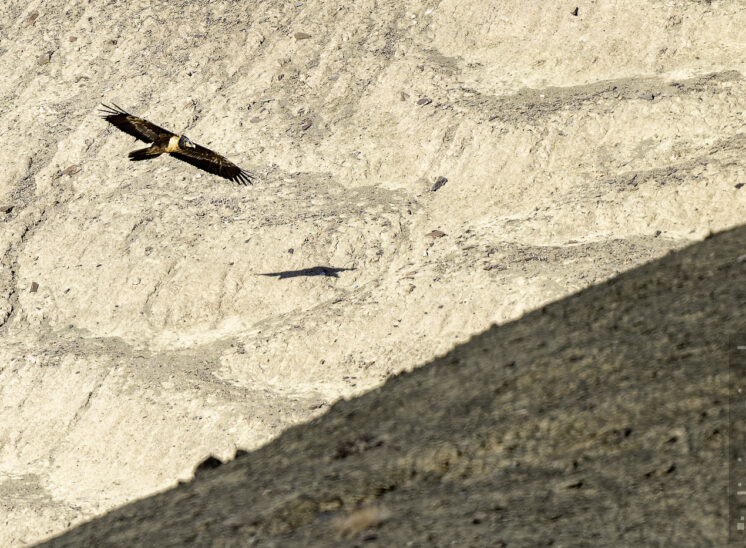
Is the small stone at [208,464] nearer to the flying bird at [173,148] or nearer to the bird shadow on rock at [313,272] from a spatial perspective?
the flying bird at [173,148]

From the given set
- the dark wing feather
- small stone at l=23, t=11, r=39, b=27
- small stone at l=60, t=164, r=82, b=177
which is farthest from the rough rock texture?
the dark wing feather

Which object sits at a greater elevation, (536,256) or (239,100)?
(239,100)

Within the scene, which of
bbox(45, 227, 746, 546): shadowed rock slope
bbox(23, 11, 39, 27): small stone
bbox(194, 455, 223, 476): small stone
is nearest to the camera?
bbox(45, 227, 746, 546): shadowed rock slope

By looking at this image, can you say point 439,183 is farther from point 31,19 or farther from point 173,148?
point 31,19

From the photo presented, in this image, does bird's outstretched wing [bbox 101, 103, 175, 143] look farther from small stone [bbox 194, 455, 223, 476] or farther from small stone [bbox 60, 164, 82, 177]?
small stone [bbox 60, 164, 82, 177]

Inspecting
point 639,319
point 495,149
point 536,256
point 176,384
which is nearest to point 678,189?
point 536,256

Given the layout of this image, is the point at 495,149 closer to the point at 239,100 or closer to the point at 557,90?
the point at 557,90
